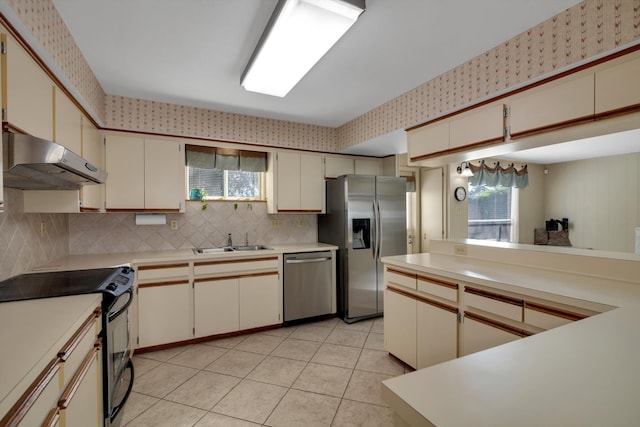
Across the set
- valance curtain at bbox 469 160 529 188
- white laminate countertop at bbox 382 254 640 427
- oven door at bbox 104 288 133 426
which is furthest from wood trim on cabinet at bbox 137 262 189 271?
valance curtain at bbox 469 160 529 188

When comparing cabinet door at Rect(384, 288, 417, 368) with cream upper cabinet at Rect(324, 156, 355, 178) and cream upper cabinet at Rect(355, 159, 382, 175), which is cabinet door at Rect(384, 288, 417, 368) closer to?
cream upper cabinet at Rect(324, 156, 355, 178)

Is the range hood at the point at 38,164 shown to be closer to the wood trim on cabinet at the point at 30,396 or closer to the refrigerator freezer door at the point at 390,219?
the wood trim on cabinet at the point at 30,396

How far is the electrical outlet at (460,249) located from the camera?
8.30 feet

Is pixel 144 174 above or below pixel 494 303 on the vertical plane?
above

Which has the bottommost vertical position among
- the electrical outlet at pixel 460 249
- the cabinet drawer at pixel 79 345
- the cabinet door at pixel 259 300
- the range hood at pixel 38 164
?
the cabinet door at pixel 259 300

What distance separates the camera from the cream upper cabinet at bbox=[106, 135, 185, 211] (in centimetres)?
291

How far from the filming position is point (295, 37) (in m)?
1.80

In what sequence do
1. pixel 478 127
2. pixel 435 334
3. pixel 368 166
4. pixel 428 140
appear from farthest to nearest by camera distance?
pixel 368 166, pixel 428 140, pixel 478 127, pixel 435 334

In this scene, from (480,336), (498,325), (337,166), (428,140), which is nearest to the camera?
(498,325)

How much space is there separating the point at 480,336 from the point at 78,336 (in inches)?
86.1

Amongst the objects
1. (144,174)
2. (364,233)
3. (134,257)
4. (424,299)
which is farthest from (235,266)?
(424,299)

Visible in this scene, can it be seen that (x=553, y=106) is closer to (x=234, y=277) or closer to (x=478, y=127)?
(x=478, y=127)

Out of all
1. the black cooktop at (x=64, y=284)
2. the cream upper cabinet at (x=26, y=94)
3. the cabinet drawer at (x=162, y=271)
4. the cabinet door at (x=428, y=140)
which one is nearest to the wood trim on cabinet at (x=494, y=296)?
the cabinet door at (x=428, y=140)

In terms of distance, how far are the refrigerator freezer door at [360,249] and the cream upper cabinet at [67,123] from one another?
2.56 metres
